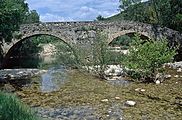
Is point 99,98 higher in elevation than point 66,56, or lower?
lower

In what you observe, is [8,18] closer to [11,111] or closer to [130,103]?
[130,103]

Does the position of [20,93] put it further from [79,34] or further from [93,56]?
[79,34]

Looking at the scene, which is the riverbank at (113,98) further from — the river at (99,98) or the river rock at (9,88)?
the river rock at (9,88)


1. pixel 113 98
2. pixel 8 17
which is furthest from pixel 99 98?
pixel 8 17

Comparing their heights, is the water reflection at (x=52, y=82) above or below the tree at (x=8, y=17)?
below

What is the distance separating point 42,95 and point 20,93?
1.58 metres

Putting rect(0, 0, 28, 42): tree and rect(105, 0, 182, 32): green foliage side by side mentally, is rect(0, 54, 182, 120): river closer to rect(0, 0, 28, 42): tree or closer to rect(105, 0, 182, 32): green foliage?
rect(0, 0, 28, 42): tree

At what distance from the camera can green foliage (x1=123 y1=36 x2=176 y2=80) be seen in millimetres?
23344

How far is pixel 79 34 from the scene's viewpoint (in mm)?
47312

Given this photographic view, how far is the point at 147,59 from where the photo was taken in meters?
23.5

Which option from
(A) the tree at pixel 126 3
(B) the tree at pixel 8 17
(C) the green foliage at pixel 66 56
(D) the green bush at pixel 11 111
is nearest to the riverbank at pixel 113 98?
(B) the tree at pixel 8 17

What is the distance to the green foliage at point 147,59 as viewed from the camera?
23.3m

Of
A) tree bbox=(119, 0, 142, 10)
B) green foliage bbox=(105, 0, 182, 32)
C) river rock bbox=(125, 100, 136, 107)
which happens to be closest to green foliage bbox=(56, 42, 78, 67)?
river rock bbox=(125, 100, 136, 107)

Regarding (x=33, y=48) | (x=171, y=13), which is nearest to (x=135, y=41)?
(x=171, y=13)
